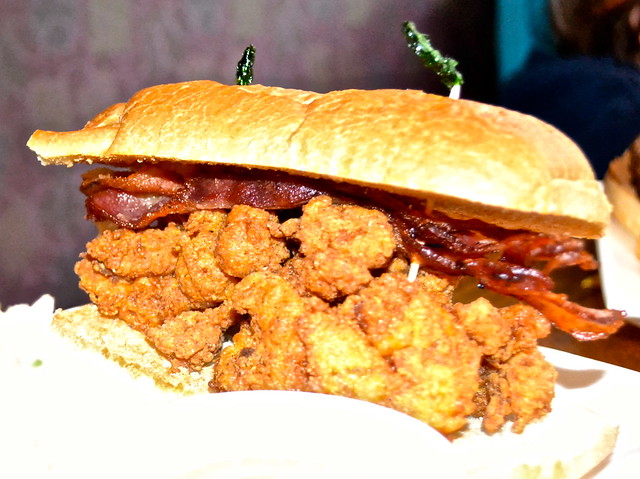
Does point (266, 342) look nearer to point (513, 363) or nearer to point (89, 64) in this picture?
point (513, 363)

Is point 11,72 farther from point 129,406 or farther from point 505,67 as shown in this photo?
point 505,67

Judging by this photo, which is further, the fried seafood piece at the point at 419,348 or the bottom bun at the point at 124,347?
the bottom bun at the point at 124,347

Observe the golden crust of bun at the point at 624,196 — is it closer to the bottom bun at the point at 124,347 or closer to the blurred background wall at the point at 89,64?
the bottom bun at the point at 124,347

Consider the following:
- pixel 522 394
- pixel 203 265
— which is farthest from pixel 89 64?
pixel 522 394

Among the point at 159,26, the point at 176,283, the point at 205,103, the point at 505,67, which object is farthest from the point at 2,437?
the point at 505,67

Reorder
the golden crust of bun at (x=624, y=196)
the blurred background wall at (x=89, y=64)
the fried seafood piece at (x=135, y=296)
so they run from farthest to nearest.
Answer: the blurred background wall at (x=89, y=64)
the golden crust of bun at (x=624, y=196)
the fried seafood piece at (x=135, y=296)

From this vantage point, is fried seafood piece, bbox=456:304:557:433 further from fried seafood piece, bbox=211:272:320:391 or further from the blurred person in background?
the blurred person in background

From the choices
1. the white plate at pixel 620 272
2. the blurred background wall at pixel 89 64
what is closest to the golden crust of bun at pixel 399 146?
the white plate at pixel 620 272

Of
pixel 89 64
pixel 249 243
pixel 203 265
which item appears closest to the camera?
pixel 249 243
